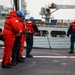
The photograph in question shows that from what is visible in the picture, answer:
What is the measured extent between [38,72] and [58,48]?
9.10 metres

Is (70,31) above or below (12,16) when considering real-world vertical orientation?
below

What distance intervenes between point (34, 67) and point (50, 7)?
25.1m

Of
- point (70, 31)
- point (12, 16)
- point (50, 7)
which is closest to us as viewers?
point (12, 16)

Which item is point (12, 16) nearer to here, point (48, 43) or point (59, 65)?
point (59, 65)

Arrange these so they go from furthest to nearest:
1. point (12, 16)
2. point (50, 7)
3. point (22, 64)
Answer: point (50, 7) → point (22, 64) → point (12, 16)

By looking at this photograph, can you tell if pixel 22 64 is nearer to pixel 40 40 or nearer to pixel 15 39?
pixel 15 39

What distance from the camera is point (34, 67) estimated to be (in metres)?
9.56

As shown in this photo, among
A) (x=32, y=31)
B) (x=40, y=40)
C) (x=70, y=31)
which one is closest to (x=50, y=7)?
(x=40, y=40)

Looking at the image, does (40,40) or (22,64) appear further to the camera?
(40,40)

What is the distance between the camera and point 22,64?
10.3 m

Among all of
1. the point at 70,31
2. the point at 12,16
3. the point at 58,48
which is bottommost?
the point at 58,48

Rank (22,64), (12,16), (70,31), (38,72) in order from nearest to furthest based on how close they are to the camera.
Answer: (38,72) < (12,16) < (22,64) < (70,31)

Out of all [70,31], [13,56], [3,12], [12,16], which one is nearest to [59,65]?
[13,56]

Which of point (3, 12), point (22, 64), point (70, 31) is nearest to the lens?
point (22, 64)
